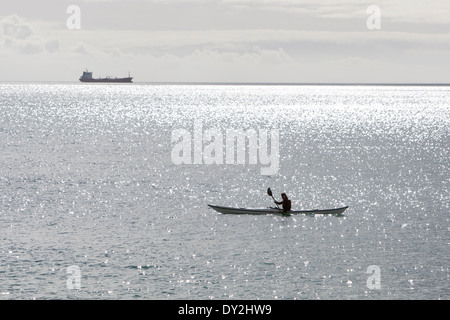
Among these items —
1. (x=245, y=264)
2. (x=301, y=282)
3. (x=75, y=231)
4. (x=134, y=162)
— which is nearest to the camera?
(x=301, y=282)

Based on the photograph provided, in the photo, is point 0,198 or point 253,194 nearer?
point 0,198

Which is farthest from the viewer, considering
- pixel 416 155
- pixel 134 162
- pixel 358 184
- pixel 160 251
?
pixel 416 155

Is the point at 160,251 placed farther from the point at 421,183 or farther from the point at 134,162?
the point at 134,162

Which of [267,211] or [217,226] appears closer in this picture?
[217,226]

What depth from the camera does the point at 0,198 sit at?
6003 cm

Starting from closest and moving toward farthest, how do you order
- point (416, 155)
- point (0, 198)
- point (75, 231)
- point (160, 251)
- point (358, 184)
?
point (160, 251), point (75, 231), point (0, 198), point (358, 184), point (416, 155)

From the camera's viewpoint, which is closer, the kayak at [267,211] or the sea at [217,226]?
the sea at [217,226]

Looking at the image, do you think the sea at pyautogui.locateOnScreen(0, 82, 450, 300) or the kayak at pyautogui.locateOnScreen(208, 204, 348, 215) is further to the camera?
the kayak at pyautogui.locateOnScreen(208, 204, 348, 215)

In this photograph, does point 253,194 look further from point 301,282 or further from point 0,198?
point 301,282

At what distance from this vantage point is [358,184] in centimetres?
7212

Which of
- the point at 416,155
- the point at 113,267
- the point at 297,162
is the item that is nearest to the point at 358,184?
the point at 297,162

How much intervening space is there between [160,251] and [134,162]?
4833 cm

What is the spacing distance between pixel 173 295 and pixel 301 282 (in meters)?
7.52

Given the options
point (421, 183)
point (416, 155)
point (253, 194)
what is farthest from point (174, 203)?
point (416, 155)
